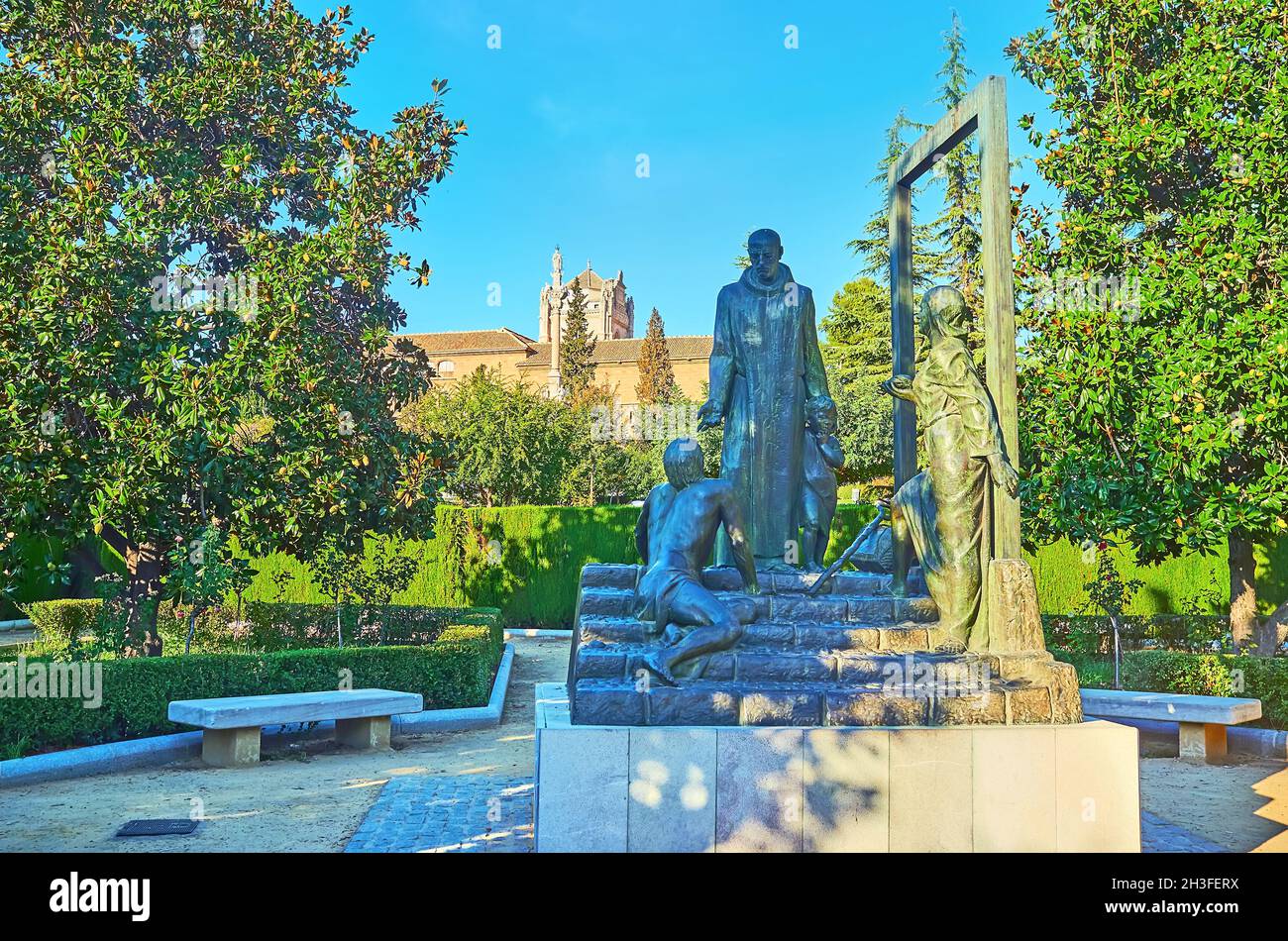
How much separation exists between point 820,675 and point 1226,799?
406 cm

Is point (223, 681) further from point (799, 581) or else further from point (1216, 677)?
point (1216, 677)

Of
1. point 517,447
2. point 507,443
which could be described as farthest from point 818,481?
point 507,443

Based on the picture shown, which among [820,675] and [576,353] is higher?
[576,353]

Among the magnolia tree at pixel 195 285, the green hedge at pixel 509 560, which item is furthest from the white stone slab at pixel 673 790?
the green hedge at pixel 509 560

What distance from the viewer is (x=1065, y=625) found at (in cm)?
1465

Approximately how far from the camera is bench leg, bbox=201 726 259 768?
8312mm

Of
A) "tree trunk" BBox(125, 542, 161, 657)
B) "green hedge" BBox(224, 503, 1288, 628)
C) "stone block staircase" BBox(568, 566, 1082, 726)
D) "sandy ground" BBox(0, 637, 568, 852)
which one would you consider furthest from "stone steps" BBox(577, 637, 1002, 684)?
"green hedge" BBox(224, 503, 1288, 628)

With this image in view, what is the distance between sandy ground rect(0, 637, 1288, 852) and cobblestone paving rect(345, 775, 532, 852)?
193 mm

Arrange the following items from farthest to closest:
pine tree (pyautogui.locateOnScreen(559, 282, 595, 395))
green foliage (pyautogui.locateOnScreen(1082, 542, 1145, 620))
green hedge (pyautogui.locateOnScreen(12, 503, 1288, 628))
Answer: pine tree (pyautogui.locateOnScreen(559, 282, 595, 395)), green hedge (pyautogui.locateOnScreen(12, 503, 1288, 628)), green foliage (pyautogui.locateOnScreen(1082, 542, 1145, 620))

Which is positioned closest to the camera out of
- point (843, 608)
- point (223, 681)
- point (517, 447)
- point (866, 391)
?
point (843, 608)

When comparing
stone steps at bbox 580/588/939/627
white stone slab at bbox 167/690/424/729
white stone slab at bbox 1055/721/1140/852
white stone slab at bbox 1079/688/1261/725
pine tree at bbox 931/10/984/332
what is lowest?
white stone slab at bbox 1079/688/1261/725

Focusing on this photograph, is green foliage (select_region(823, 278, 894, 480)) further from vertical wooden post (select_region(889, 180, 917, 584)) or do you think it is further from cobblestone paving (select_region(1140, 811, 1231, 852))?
cobblestone paving (select_region(1140, 811, 1231, 852))

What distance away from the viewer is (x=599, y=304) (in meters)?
90.4
